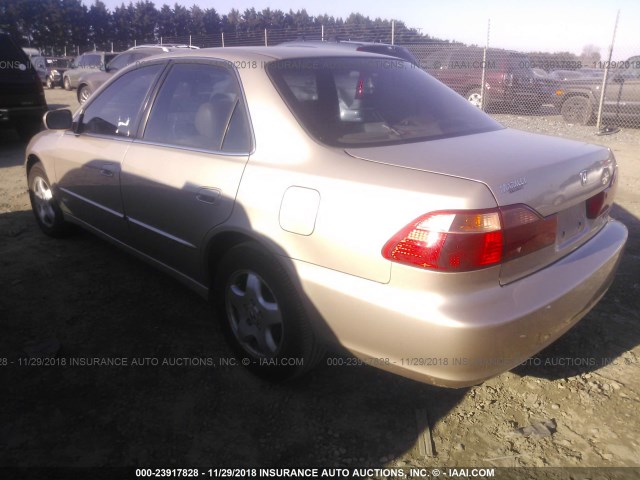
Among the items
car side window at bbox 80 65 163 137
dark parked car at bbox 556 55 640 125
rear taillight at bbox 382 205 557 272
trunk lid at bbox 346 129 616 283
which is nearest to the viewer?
rear taillight at bbox 382 205 557 272

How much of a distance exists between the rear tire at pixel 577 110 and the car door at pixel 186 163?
1042 cm

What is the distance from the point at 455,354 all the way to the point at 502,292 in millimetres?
293

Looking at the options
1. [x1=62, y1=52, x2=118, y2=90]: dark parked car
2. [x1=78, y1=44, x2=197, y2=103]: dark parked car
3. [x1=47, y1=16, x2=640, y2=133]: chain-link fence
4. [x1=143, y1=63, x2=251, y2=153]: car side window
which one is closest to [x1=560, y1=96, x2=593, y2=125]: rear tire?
[x1=47, y1=16, x2=640, y2=133]: chain-link fence

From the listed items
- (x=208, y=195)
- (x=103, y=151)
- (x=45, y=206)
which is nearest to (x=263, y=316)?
(x=208, y=195)

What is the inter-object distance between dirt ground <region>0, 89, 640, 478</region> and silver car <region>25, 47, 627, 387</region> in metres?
0.30

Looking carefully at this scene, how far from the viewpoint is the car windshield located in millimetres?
2371

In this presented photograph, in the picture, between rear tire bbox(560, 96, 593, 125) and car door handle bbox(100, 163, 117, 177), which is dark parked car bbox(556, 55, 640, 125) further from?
car door handle bbox(100, 163, 117, 177)

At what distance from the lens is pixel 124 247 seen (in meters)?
3.53

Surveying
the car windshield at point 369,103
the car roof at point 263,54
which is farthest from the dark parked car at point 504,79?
the car roof at point 263,54

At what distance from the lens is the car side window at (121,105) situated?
3309 mm

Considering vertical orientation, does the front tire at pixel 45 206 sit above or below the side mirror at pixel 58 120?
below

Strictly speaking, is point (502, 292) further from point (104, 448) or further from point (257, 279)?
point (104, 448)

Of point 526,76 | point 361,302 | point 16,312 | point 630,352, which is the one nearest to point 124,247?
point 16,312

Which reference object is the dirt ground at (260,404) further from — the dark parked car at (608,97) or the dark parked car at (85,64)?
the dark parked car at (85,64)
